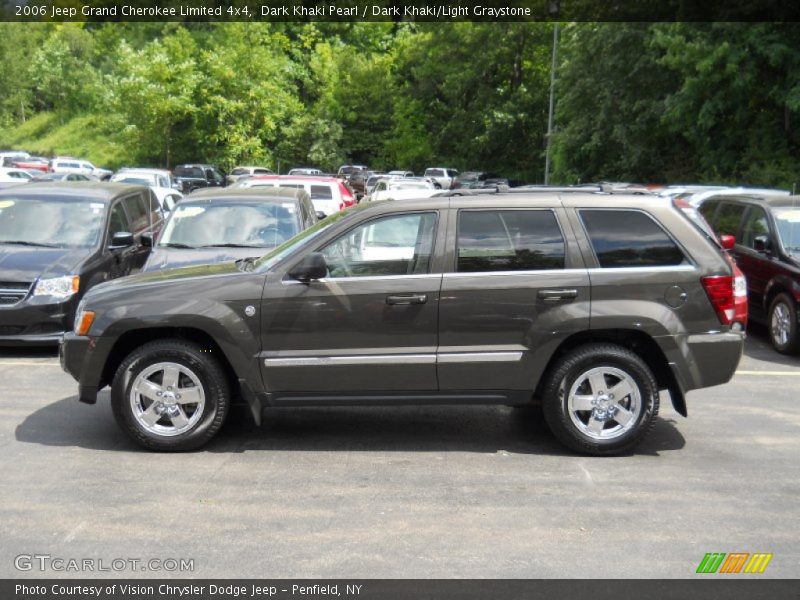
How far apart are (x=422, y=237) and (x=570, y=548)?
259cm

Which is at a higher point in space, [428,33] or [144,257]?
[428,33]

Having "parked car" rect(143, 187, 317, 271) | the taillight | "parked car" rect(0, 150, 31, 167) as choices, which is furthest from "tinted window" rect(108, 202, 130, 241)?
"parked car" rect(0, 150, 31, 167)

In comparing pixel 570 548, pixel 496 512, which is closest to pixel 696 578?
pixel 570 548

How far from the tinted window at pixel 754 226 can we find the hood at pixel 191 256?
19.6 ft

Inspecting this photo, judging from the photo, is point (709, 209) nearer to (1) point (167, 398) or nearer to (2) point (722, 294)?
(2) point (722, 294)

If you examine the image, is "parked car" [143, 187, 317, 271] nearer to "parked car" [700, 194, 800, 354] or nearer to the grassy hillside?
"parked car" [700, 194, 800, 354]

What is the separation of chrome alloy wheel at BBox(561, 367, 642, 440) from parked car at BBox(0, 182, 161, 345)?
5812mm

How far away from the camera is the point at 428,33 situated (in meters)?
60.5

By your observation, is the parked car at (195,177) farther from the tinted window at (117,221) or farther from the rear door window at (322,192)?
the tinted window at (117,221)

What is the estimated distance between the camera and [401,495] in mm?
6164

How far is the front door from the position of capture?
692 centimetres
